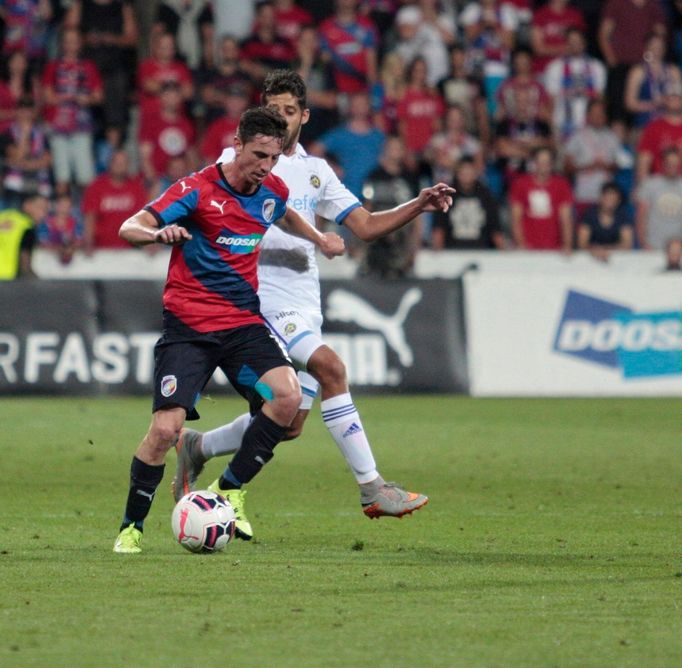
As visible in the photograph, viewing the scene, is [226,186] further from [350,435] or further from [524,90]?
[524,90]

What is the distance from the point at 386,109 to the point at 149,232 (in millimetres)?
13441

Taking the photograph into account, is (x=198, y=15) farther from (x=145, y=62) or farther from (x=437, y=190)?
(x=437, y=190)

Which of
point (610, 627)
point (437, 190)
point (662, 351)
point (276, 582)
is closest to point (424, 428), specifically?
point (662, 351)

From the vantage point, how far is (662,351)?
17.0 meters

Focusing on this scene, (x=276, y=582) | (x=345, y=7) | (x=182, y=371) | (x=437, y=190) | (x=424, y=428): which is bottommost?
(x=424, y=428)

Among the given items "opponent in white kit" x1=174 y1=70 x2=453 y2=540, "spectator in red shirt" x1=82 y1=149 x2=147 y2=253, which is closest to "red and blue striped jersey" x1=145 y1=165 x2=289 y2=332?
"opponent in white kit" x1=174 y1=70 x2=453 y2=540

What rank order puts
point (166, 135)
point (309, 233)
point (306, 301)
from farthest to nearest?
point (166, 135)
point (306, 301)
point (309, 233)

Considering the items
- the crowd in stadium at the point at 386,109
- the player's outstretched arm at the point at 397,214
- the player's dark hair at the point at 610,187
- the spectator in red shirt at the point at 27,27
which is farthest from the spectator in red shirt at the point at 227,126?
the player's outstretched arm at the point at 397,214

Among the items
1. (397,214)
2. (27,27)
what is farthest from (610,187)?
(397,214)

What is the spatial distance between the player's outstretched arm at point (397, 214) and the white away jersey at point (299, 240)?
0.34 ft

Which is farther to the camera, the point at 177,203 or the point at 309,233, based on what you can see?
the point at 309,233

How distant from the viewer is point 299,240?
350 inches

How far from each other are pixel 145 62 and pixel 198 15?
1.29 metres

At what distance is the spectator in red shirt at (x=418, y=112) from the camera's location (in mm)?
19875
